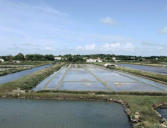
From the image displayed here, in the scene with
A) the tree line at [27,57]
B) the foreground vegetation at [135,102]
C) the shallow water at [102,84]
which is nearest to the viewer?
the foreground vegetation at [135,102]

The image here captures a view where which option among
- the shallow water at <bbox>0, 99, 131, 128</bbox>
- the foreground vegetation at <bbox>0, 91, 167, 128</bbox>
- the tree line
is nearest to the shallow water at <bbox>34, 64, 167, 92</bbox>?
the foreground vegetation at <bbox>0, 91, 167, 128</bbox>

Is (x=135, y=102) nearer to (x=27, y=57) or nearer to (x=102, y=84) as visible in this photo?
(x=102, y=84)

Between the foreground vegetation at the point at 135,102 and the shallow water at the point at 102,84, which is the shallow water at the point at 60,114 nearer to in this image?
the foreground vegetation at the point at 135,102

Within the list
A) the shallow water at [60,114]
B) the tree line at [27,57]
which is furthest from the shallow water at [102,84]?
the tree line at [27,57]

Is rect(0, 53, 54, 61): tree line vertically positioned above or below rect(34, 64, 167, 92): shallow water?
above

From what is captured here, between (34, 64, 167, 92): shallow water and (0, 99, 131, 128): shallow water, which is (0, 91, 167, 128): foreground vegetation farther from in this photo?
(34, 64, 167, 92): shallow water

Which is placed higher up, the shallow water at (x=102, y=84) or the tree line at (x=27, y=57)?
the tree line at (x=27, y=57)

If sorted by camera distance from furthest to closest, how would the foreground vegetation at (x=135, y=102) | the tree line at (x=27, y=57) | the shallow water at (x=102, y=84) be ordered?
the tree line at (x=27, y=57) → the shallow water at (x=102, y=84) → the foreground vegetation at (x=135, y=102)

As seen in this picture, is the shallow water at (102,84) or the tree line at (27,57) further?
the tree line at (27,57)
